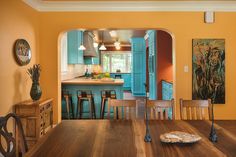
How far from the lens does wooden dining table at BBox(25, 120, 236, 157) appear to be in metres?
1.61

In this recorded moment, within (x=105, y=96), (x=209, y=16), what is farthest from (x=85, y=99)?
(x=209, y=16)

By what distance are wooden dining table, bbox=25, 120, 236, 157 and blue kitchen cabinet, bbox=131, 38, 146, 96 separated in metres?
Answer: 8.62

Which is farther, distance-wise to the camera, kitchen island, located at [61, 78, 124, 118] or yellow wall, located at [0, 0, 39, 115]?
kitchen island, located at [61, 78, 124, 118]

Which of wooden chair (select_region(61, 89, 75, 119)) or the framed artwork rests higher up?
the framed artwork

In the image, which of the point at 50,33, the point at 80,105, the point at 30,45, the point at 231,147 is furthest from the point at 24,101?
the point at 231,147

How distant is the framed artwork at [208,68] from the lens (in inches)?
183

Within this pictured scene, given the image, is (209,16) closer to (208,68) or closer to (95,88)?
(208,68)

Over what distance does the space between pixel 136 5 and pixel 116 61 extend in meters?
9.77

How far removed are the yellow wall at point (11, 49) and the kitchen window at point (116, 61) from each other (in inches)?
391

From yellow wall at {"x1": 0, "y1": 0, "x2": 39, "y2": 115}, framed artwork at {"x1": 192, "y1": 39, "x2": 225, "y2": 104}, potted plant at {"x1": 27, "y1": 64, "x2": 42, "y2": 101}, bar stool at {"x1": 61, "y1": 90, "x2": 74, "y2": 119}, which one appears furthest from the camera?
bar stool at {"x1": 61, "y1": 90, "x2": 74, "y2": 119}

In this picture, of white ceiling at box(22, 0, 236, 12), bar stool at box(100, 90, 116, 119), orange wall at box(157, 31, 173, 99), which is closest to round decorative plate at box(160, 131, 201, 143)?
white ceiling at box(22, 0, 236, 12)

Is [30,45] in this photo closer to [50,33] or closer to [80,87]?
[50,33]

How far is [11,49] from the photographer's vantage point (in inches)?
140

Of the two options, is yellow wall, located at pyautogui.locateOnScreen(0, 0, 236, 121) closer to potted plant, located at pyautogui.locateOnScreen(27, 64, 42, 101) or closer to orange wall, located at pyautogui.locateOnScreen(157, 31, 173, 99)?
potted plant, located at pyautogui.locateOnScreen(27, 64, 42, 101)
